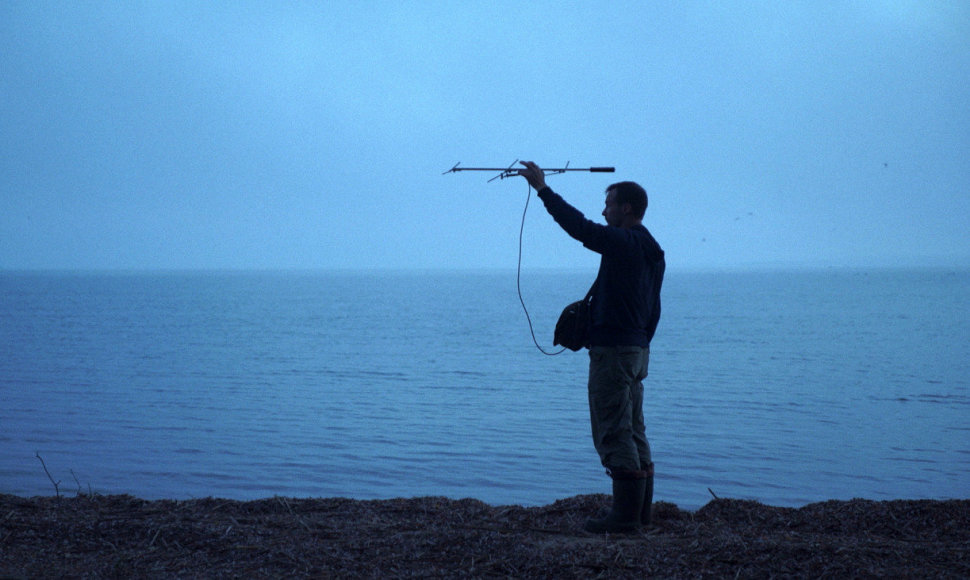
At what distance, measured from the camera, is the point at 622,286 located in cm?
516

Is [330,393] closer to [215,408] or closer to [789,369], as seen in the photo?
[215,408]

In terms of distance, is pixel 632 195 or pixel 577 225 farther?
pixel 632 195

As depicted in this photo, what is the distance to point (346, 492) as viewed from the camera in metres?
9.04

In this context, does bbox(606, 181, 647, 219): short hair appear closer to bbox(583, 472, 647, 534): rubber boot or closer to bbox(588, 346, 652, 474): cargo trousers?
bbox(588, 346, 652, 474): cargo trousers

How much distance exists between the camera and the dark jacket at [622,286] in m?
5.07

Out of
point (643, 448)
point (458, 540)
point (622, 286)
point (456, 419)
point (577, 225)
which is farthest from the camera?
point (456, 419)

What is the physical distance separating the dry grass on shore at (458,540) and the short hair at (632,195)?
6.36 feet

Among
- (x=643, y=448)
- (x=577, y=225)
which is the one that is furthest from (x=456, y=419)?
(x=577, y=225)

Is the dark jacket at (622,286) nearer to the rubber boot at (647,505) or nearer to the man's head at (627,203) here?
the man's head at (627,203)


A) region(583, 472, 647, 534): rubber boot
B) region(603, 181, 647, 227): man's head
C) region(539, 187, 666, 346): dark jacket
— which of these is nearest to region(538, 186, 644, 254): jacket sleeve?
region(539, 187, 666, 346): dark jacket

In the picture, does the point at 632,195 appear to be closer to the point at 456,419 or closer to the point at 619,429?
the point at 619,429

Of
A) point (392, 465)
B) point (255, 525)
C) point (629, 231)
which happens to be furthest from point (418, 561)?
point (392, 465)

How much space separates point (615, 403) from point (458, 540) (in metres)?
1.25

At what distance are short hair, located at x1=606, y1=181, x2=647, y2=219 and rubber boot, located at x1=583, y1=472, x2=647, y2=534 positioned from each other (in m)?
1.63
